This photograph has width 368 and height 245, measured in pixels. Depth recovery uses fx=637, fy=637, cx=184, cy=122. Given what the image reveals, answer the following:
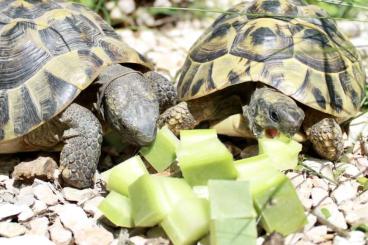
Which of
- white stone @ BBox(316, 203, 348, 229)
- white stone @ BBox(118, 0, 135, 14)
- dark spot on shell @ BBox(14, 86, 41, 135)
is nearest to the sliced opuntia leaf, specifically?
white stone @ BBox(316, 203, 348, 229)

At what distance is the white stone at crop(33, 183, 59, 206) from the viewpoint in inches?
124

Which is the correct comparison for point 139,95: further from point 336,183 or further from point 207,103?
point 336,183

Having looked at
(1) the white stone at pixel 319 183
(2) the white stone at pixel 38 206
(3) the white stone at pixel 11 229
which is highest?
(1) the white stone at pixel 319 183

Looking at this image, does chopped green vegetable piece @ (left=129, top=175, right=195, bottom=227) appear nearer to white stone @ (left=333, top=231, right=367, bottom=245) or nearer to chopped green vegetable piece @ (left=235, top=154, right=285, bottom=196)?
chopped green vegetable piece @ (left=235, top=154, right=285, bottom=196)

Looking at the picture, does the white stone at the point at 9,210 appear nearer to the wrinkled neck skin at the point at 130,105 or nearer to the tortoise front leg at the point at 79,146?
the tortoise front leg at the point at 79,146

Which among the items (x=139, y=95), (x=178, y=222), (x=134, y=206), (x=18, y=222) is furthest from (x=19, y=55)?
(x=178, y=222)

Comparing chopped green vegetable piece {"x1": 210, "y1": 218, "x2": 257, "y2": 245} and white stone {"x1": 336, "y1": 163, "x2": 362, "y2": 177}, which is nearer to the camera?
chopped green vegetable piece {"x1": 210, "y1": 218, "x2": 257, "y2": 245}

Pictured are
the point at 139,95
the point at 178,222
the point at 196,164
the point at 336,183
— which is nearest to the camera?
the point at 178,222

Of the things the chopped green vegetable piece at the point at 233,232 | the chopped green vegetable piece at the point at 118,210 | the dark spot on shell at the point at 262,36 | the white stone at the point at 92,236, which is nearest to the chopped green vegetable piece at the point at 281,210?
the chopped green vegetable piece at the point at 233,232

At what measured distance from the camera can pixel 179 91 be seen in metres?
3.80

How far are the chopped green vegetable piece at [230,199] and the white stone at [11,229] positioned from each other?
90cm

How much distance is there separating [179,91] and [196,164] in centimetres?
101

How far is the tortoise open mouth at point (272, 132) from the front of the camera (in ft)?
10.9

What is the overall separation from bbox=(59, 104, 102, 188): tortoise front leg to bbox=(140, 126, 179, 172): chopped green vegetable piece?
261 millimetres
